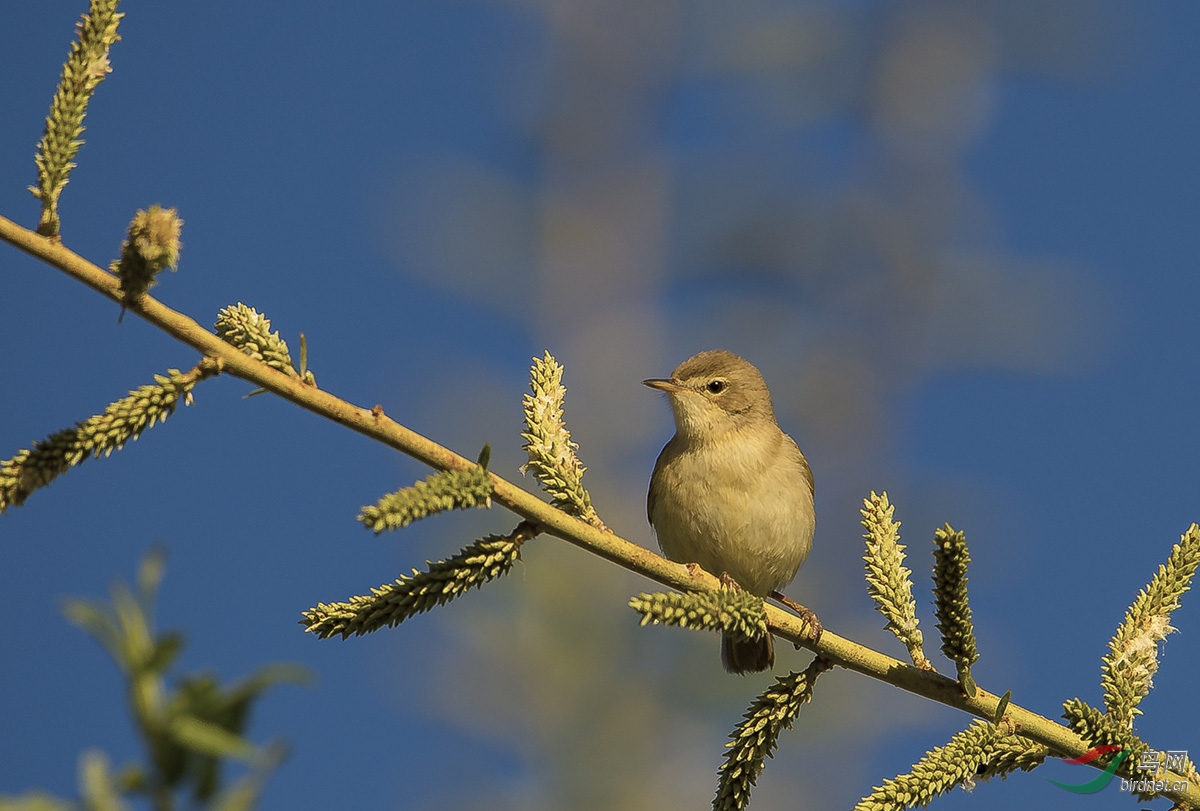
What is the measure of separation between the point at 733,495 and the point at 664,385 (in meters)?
0.94

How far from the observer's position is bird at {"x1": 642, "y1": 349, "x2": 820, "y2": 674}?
511 centimetres

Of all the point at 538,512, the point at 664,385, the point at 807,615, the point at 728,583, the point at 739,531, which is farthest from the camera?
the point at 664,385

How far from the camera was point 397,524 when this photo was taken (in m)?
1.42

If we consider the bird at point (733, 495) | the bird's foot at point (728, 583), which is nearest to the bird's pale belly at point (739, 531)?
the bird at point (733, 495)

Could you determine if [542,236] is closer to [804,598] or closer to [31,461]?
[804,598]

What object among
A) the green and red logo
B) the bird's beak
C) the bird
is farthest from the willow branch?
the bird's beak

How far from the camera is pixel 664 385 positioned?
19.4 feet

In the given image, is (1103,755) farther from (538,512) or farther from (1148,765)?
(538,512)

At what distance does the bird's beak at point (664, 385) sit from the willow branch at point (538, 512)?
3529 mm

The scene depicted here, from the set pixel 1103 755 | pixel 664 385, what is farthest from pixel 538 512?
pixel 664 385

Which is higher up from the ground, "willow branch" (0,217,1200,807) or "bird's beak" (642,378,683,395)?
"bird's beak" (642,378,683,395)

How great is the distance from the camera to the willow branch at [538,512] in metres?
1.59

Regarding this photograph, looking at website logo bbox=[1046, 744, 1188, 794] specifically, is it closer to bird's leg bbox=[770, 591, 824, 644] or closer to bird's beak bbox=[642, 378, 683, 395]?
bird's leg bbox=[770, 591, 824, 644]

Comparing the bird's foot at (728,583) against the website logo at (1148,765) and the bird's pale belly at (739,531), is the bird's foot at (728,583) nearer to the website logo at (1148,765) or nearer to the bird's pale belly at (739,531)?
the website logo at (1148,765)
